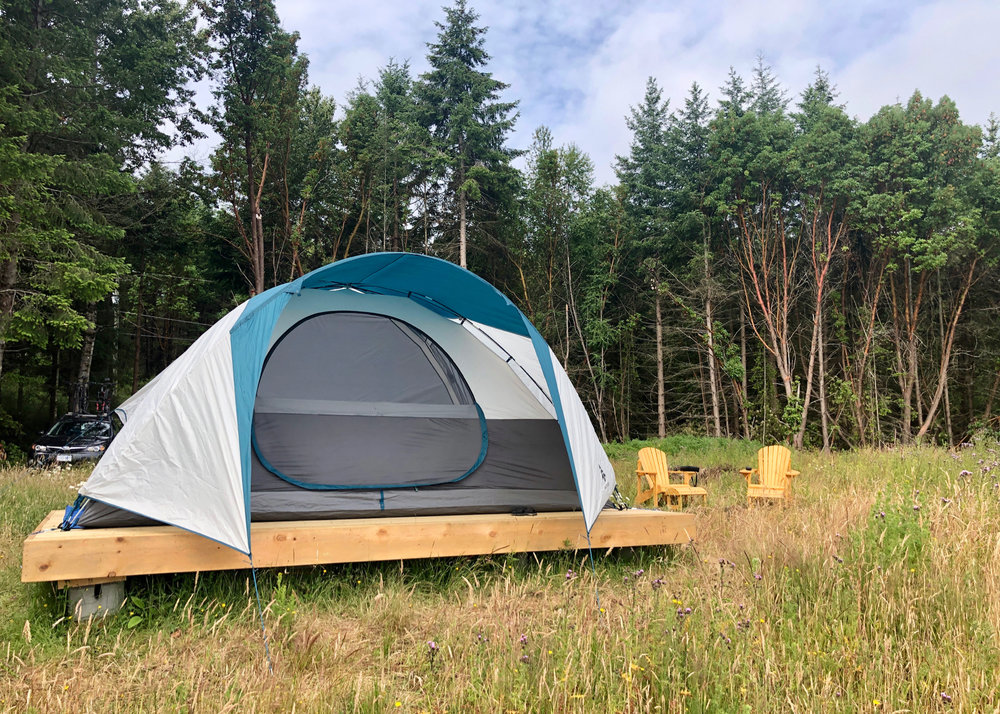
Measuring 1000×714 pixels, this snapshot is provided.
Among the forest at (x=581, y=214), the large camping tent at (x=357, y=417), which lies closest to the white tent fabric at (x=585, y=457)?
the large camping tent at (x=357, y=417)

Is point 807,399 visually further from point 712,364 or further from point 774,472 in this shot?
point 774,472

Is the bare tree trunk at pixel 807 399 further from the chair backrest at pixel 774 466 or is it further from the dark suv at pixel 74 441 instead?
the dark suv at pixel 74 441

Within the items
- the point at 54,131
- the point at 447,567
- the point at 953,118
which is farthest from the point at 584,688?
the point at 953,118

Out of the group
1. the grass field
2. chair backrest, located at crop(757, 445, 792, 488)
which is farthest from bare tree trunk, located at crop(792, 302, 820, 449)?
the grass field

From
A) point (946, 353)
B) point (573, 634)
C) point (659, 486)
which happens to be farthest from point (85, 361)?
point (946, 353)

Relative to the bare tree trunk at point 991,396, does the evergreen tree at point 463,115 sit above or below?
above

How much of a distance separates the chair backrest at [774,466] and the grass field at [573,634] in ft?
7.43

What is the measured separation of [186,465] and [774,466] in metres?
5.45

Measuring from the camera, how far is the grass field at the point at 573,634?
6.44ft

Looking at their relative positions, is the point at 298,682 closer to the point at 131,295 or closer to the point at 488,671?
the point at 488,671

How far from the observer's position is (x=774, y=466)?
20.1 feet

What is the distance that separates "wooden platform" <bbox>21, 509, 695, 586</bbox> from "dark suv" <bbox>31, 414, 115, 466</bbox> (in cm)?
663

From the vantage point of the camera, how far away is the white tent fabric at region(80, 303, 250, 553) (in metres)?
2.79

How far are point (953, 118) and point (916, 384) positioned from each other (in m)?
5.69
